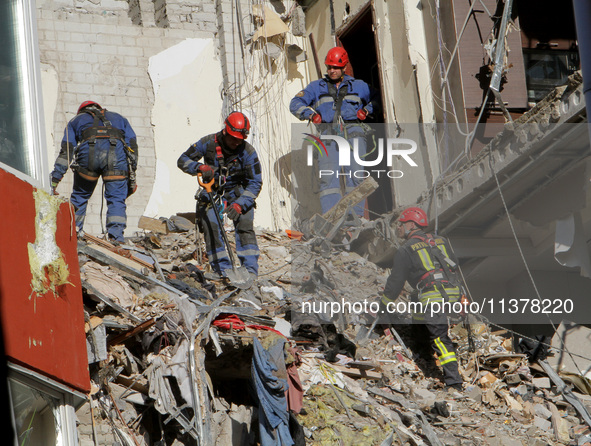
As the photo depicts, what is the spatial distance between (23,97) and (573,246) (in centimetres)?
615

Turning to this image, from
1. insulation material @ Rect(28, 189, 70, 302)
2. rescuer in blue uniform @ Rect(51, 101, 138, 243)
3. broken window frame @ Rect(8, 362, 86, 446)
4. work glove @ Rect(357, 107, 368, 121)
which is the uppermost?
work glove @ Rect(357, 107, 368, 121)

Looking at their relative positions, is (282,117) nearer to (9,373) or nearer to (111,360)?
(111,360)

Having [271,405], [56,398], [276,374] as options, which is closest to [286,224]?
[276,374]

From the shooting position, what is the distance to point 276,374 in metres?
7.44

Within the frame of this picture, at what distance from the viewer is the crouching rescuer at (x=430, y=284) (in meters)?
8.88

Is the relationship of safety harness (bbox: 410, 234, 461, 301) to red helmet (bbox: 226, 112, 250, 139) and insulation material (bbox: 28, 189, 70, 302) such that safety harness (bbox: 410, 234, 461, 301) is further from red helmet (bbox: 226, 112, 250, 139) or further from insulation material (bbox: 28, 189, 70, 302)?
insulation material (bbox: 28, 189, 70, 302)

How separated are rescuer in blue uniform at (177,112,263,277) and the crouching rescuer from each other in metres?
1.75

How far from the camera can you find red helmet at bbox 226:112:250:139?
32.5 ft

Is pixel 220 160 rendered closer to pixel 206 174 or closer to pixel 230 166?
pixel 230 166

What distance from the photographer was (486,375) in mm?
9266

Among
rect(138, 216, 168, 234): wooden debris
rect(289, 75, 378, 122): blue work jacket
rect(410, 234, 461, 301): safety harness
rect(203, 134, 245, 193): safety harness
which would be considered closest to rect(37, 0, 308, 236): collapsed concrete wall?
rect(138, 216, 168, 234): wooden debris

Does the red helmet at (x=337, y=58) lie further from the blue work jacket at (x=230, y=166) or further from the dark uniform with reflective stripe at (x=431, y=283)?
the dark uniform with reflective stripe at (x=431, y=283)

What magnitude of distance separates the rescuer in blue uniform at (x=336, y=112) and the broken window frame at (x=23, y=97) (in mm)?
6606

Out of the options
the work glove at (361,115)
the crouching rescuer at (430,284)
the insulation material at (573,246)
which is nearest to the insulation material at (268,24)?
the work glove at (361,115)
